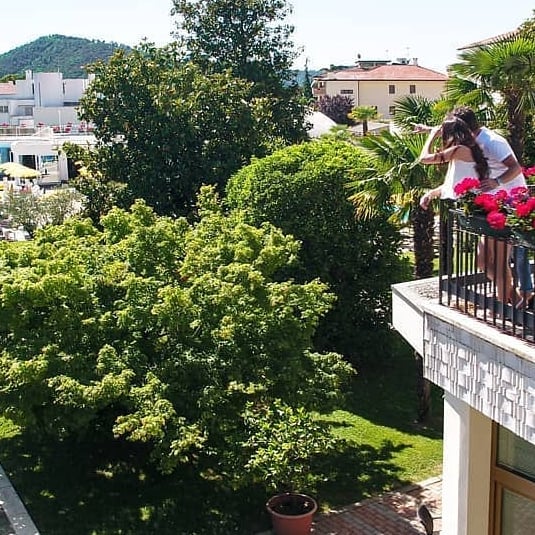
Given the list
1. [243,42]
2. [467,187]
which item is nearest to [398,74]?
[243,42]

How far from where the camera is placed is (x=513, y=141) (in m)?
12.8

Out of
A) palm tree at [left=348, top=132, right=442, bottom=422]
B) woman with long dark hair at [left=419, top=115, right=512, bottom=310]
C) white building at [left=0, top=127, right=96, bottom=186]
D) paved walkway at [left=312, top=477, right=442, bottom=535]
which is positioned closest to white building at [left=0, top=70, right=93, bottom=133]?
white building at [left=0, top=127, right=96, bottom=186]

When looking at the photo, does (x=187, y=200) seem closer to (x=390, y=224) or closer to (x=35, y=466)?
(x=390, y=224)

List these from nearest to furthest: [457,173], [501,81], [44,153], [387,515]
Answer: [457,173] → [387,515] → [501,81] → [44,153]

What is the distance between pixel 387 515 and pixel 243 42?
76.3 ft

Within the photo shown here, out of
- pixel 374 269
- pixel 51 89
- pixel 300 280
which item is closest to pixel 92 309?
pixel 300 280

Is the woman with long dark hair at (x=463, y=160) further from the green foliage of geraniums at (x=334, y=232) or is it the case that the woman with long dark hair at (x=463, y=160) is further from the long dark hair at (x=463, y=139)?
the green foliage of geraniums at (x=334, y=232)

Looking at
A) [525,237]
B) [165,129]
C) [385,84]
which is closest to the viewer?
[525,237]

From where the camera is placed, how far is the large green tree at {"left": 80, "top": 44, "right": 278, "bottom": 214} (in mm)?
22109

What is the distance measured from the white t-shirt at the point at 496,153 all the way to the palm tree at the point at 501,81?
19.2 ft

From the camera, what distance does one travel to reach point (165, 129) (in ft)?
72.0

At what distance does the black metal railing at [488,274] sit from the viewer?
582 cm

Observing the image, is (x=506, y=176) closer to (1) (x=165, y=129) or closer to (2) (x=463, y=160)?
(2) (x=463, y=160)

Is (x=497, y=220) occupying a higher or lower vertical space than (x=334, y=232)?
higher
